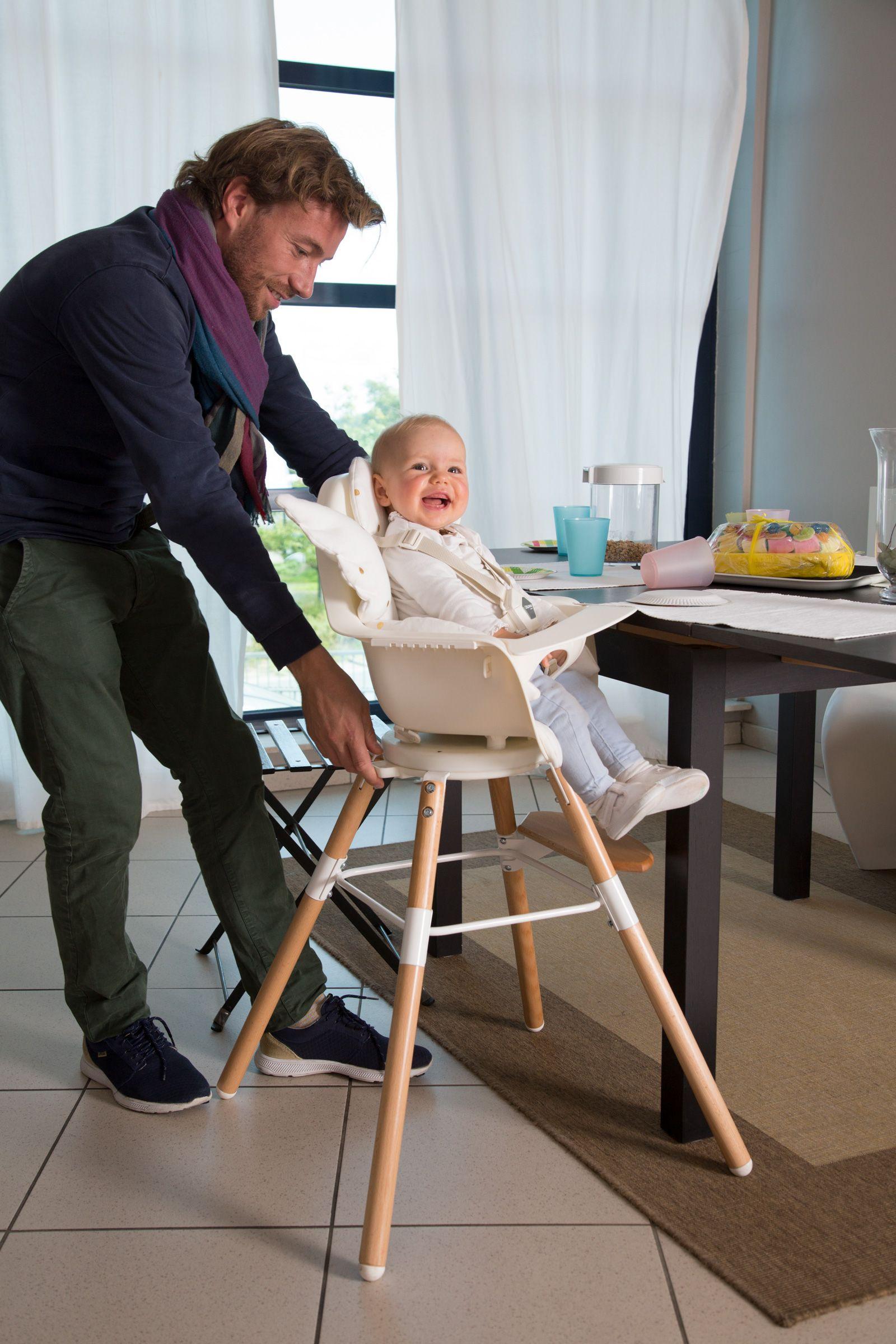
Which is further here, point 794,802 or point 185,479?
point 794,802

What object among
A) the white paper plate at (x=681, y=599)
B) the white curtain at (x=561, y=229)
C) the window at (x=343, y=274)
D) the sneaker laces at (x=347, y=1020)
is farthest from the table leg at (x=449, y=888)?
the white curtain at (x=561, y=229)

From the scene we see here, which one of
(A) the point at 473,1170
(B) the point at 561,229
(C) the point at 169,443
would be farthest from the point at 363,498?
(B) the point at 561,229

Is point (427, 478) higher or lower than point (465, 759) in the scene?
higher

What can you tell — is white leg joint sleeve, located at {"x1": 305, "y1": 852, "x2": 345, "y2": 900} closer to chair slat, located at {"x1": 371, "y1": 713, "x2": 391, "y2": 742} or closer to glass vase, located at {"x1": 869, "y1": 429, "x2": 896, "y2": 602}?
chair slat, located at {"x1": 371, "y1": 713, "x2": 391, "y2": 742}

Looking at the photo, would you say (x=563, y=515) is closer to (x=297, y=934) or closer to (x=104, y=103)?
(x=297, y=934)

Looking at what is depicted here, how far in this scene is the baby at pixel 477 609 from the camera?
167cm

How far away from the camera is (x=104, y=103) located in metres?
3.33

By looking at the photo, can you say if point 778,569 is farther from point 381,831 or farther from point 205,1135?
point 381,831

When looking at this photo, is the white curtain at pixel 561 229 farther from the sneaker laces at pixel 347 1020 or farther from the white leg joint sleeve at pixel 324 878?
the white leg joint sleeve at pixel 324 878

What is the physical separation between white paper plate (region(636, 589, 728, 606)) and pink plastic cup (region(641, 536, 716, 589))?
0.07 meters

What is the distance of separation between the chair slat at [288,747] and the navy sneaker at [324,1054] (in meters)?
0.48

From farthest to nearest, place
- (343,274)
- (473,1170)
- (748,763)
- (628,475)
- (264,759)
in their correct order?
(748,763)
(343,274)
(628,475)
(264,759)
(473,1170)

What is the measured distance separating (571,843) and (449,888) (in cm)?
74

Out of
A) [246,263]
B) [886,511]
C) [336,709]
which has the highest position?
[246,263]
